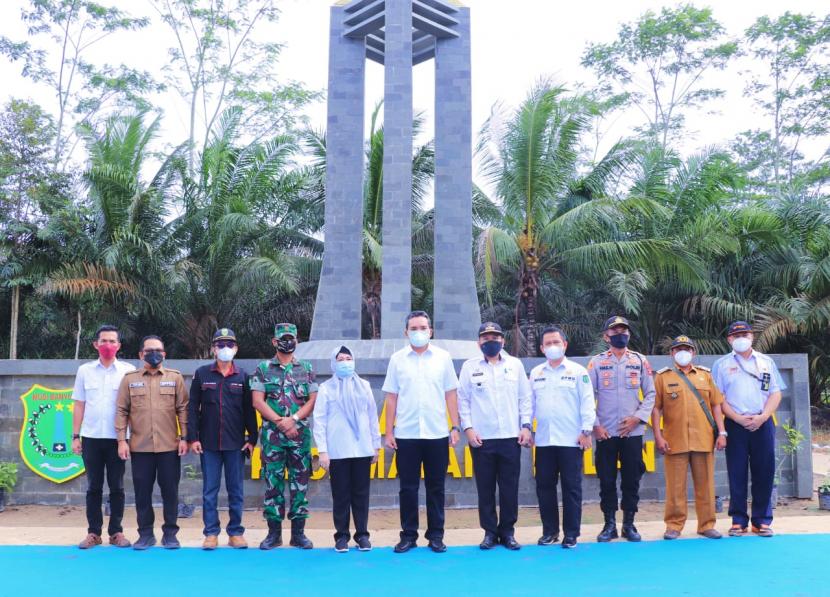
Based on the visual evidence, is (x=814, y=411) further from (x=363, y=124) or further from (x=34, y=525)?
(x=34, y=525)

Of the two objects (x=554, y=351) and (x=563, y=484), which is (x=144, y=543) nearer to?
(x=563, y=484)

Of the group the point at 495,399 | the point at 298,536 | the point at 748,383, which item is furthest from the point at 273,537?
the point at 748,383

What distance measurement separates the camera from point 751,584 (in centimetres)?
Answer: 461

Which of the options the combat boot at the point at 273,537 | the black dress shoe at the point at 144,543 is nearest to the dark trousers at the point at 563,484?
the combat boot at the point at 273,537

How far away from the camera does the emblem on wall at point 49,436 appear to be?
8.20 metres

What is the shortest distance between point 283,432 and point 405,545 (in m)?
1.20

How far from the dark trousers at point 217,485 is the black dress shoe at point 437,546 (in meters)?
1.46

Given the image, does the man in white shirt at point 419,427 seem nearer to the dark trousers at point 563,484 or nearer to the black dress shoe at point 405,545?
the black dress shoe at point 405,545

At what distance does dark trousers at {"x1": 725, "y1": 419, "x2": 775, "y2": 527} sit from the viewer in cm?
609

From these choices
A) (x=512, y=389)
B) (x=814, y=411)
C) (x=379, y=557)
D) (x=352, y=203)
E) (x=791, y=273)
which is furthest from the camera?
(x=814, y=411)

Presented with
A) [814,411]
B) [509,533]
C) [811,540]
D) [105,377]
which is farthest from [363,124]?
[814,411]

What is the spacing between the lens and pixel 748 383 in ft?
20.2

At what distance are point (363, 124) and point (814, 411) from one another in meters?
10.9

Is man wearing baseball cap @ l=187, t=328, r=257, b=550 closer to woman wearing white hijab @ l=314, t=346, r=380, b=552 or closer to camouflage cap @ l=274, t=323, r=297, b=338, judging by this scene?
camouflage cap @ l=274, t=323, r=297, b=338
